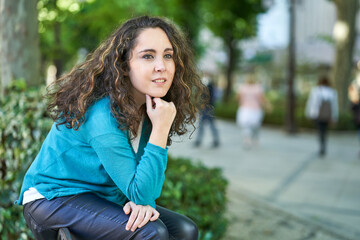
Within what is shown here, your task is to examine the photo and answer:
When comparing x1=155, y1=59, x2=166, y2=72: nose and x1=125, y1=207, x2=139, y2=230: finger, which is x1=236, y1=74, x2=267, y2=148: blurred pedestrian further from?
x1=125, y1=207, x2=139, y2=230: finger

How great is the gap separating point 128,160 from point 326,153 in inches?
311

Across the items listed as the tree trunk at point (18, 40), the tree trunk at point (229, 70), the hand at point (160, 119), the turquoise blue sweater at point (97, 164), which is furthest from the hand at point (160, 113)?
the tree trunk at point (229, 70)

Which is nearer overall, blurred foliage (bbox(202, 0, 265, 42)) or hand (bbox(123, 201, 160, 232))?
hand (bbox(123, 201, 160, 232))

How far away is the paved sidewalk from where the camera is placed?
13.7 feet

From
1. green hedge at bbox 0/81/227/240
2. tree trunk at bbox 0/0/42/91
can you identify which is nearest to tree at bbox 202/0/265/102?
green hedge at bbox 0/81/227/240

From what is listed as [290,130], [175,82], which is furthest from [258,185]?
[290,130]

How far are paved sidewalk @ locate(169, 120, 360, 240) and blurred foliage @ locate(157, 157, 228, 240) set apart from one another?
15.7 inches

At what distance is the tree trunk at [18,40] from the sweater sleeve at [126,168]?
239 cm

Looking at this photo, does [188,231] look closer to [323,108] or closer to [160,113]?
[160,113]

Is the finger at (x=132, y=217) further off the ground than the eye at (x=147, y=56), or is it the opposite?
the eye at (x=147, y=56)

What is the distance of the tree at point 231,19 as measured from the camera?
21141 mm

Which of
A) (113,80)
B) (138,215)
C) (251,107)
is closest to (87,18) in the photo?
(251,107)

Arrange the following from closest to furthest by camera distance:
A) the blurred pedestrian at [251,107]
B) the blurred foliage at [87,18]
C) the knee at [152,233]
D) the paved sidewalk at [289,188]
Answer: the knee at [152,233] < the paved sidewalk at [289,188] < the blurred foliage at [87,18] < the blurred pedestrian at [251,107]

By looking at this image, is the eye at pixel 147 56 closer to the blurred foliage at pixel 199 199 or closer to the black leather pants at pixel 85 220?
the black leather pants at pixel 85 220
